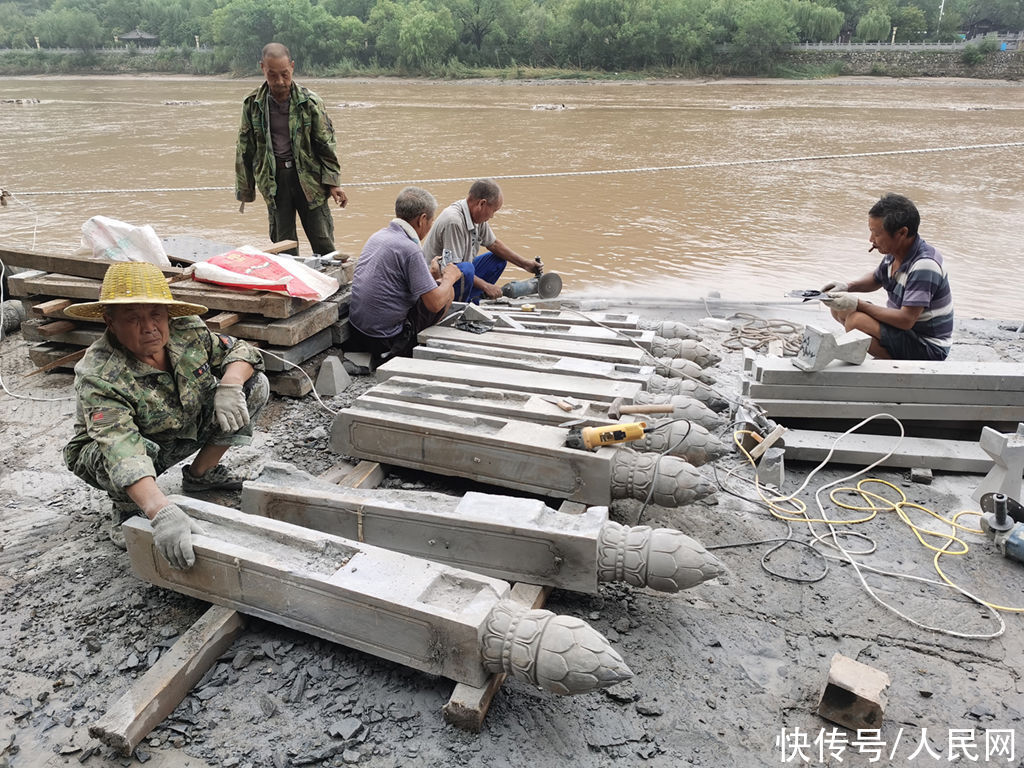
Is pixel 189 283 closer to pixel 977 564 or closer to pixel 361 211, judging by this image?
pixel 977 564

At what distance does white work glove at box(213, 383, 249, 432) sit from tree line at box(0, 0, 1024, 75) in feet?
146

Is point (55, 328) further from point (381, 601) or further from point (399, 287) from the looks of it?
point (381, 601)

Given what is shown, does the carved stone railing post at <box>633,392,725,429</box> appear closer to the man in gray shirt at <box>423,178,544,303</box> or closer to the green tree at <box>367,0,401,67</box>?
the man in gray shirt at <box>423,178,544,303</box>

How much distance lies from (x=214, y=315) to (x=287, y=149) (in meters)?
1.83

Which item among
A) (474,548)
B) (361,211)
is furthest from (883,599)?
(361,211)

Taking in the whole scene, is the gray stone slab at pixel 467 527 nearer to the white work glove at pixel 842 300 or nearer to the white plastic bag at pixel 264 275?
the white plastic bag at pixel 264 275

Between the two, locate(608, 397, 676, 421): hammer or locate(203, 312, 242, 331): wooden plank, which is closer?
locate(608, 397, 676, 421): hammer

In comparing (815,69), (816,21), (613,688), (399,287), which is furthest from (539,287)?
(816,21)

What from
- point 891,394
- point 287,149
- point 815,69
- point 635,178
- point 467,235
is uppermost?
point 815,69

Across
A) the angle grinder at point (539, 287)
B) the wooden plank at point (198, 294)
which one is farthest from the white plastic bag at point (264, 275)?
the angle grinder at point (539, 287)

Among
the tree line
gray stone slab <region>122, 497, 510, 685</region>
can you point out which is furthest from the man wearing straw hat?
the tree line

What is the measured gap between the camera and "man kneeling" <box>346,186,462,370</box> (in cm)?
416

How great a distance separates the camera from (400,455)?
10.2ft

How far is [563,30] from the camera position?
1881 inches
